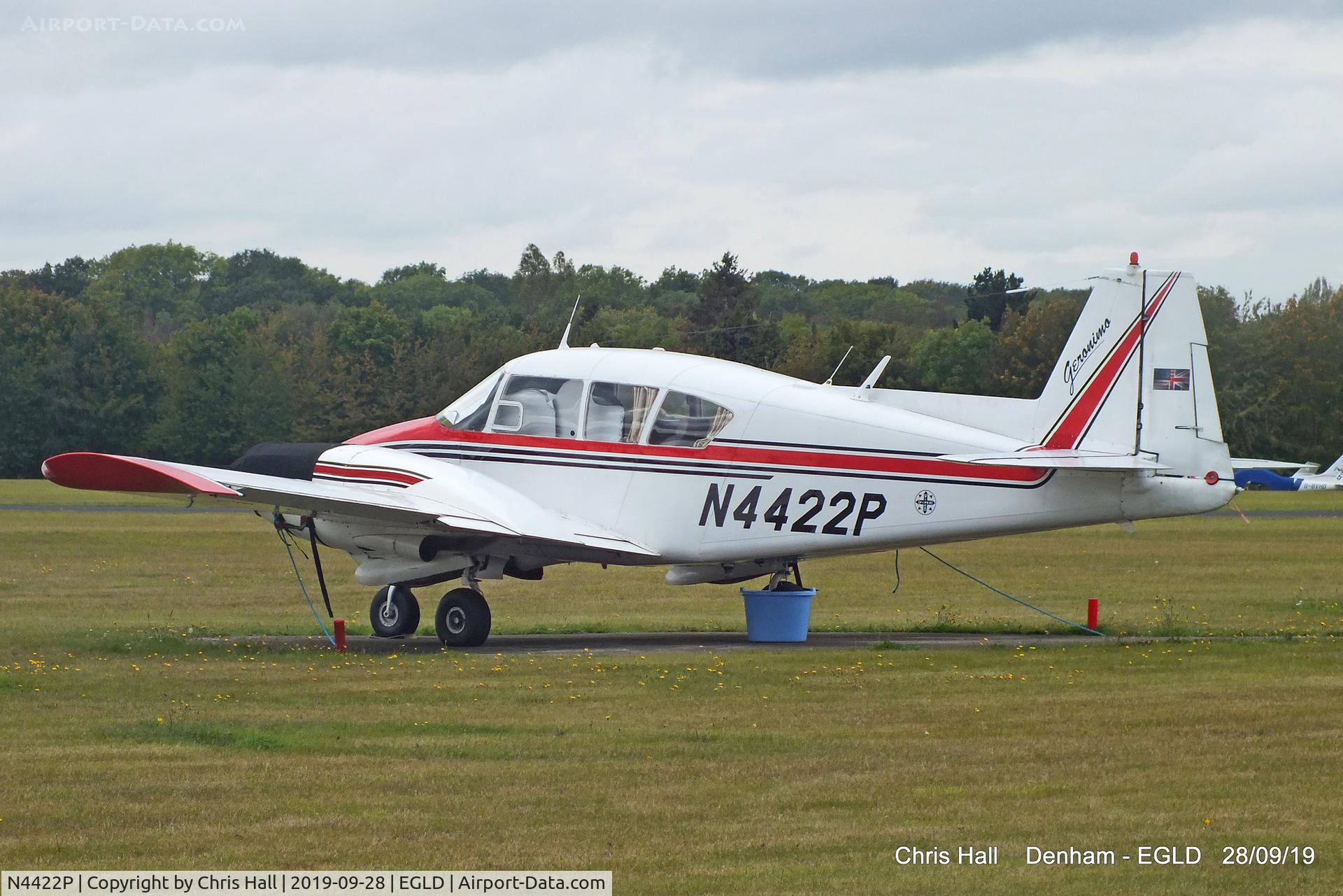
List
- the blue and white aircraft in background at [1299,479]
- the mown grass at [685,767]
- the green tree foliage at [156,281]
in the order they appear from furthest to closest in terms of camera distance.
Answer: the green tree foliage at [156,281] → the blue and white aircraft in background at [1299,479] → the mown grass at [685,767]

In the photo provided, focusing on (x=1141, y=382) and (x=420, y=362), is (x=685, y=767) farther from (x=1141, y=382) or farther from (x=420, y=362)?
(x=420, y=362)

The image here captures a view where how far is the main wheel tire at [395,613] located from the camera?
18.2m


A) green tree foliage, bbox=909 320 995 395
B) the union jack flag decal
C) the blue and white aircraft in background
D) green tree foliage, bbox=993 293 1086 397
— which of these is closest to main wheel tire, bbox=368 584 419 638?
the union jack flag decal

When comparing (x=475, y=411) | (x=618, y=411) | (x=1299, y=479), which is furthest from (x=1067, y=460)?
(x=1299, y=479)

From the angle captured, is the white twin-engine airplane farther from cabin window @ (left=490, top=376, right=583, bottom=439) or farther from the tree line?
the tree line

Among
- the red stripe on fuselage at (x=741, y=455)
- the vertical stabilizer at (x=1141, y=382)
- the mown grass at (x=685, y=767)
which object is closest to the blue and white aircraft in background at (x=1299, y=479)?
the vertical stabilizer at (x=1141, y=382)

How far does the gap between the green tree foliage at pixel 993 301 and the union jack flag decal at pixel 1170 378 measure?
66575 mm

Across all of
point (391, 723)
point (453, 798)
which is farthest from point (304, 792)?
point (391, 723)

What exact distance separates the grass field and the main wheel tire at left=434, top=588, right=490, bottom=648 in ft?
3.28

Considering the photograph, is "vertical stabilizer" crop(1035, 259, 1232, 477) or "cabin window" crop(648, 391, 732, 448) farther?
"cabin window" crop(648, 391, 732, 448)

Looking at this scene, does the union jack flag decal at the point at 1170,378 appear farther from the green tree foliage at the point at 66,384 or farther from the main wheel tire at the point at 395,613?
the green tree foliage at the point at 66,384

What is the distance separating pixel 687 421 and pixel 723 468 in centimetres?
64

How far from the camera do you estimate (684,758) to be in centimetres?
1060

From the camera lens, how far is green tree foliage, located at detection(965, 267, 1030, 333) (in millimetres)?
90125
